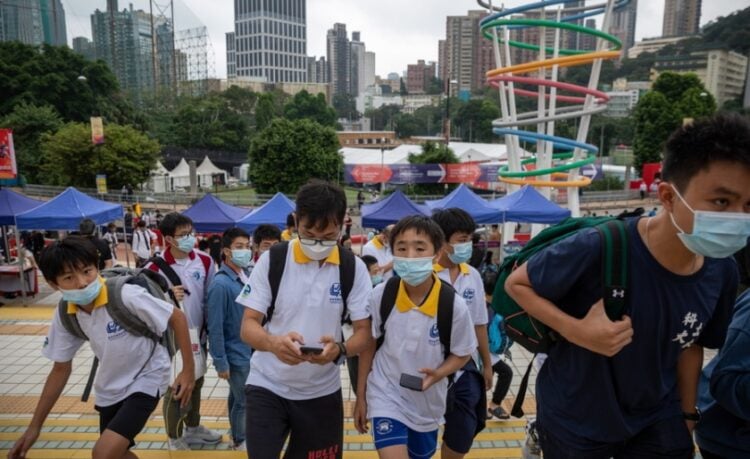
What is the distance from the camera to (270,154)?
36750 mm

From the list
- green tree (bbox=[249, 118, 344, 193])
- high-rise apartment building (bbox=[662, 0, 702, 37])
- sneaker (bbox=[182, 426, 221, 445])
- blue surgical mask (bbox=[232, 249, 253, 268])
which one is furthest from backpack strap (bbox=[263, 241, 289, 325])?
high-rise apartment building (bbox=[662, 0, 702, 37])

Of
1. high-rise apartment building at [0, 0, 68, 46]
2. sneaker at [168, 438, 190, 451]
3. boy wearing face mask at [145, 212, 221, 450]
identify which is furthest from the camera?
high-rise apartment building at [0, 0, 68, 46]

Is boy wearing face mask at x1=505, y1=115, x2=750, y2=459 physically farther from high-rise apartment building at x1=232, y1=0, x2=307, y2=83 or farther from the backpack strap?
high-rise apartment building at x1=232, y1=0, x2=307, y2=83

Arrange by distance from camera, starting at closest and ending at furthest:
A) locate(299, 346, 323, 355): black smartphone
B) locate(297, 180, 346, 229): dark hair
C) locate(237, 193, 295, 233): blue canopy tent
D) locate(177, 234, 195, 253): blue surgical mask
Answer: locate(299, 346, 323, 355): black smartphone, locate(297, 180, 346, 229): dark hair, locate(177, 234, 195, 253): blue surgical mask, locate(237, 193, 295, 233): blue canopy tent

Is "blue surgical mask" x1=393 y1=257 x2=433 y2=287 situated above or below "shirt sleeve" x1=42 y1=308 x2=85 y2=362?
above

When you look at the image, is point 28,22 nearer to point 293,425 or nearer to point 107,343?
point 107,343

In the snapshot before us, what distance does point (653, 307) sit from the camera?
184 cm

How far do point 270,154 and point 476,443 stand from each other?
34.4 m

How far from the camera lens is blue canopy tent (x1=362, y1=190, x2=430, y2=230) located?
1179cm

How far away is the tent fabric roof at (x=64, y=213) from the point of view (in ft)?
33.4

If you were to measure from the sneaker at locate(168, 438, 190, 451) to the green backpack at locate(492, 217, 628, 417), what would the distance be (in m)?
3.10

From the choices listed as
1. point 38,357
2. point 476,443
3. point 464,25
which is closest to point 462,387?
point 476,443

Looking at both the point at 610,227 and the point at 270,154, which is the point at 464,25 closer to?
the point at 270,154

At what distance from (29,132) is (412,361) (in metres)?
42.1
